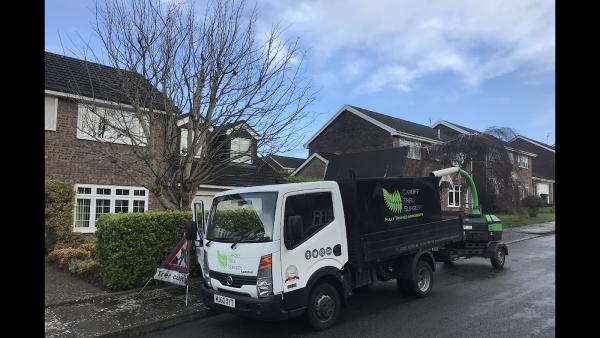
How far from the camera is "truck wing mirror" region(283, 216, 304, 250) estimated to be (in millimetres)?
5641

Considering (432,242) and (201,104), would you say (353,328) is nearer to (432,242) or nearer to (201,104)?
(432,242)

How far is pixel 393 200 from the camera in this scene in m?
7.45

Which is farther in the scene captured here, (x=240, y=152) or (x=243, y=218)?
(x=240, y=152)

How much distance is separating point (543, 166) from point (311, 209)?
199ft

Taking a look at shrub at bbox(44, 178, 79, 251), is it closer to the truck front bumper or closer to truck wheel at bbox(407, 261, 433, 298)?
the truck front bumper

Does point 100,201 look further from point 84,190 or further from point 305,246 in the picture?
point 305,246

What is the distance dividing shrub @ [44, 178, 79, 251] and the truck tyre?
9141 millimetres

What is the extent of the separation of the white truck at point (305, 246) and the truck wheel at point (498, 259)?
411cm

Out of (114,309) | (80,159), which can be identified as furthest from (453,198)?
(114,309)

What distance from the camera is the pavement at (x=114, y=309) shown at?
622 cm

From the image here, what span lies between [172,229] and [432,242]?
210 inches

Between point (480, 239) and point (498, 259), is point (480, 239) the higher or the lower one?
the higher one

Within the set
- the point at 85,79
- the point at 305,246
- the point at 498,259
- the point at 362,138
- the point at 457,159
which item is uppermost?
the point at 362,138

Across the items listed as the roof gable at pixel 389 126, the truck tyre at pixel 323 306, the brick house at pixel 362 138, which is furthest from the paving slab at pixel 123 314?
the roof gable at pixel 389 126
